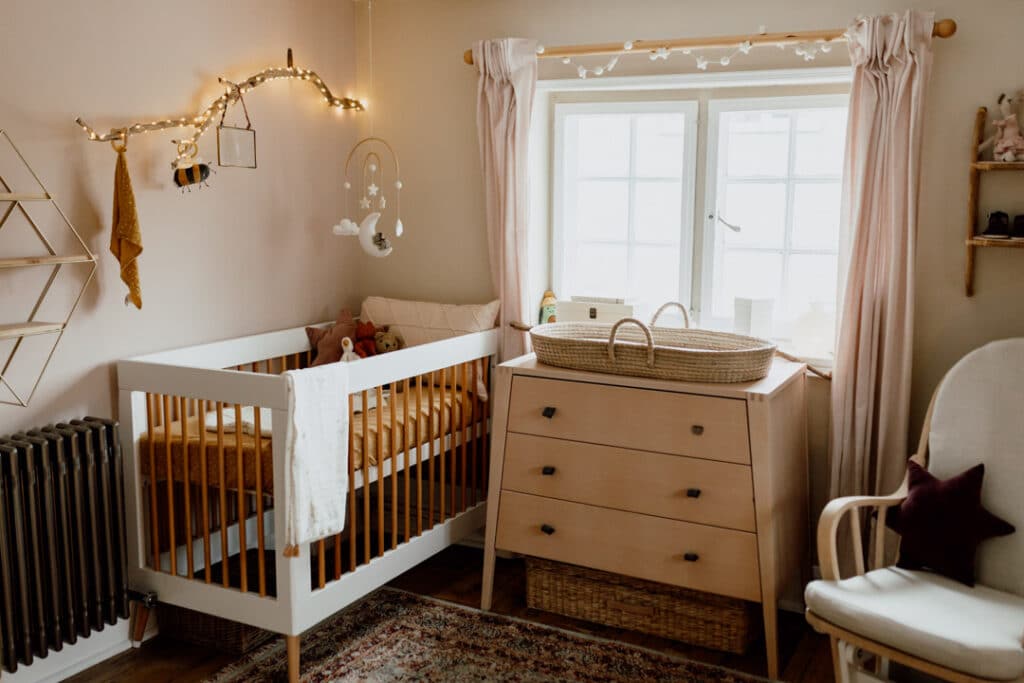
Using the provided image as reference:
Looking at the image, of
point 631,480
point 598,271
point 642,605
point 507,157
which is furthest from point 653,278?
point 642,605

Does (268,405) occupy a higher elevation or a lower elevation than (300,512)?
higher

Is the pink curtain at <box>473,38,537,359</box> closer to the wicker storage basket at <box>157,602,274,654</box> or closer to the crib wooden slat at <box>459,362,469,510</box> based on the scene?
the crib wooden slat at <box>459,362,469,510</box>

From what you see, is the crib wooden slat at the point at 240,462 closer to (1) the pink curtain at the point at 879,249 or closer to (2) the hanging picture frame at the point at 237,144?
(2) the hanging picture frame at the point at 237,144

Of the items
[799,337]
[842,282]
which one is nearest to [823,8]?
[842,282]

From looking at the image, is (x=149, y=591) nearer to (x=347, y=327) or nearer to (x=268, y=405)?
(x=268, y=405)

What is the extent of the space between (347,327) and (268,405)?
1.01m

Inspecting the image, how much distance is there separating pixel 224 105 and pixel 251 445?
1158 mm

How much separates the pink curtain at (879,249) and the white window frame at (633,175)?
626mm

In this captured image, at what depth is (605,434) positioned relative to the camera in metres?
2.84

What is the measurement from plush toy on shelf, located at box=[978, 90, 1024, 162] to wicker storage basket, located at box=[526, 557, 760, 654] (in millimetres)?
1485

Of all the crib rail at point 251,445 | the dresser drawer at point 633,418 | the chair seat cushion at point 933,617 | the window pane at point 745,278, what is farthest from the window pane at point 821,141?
the chair seat cushion at point 933,617

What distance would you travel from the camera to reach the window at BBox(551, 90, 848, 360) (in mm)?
3135

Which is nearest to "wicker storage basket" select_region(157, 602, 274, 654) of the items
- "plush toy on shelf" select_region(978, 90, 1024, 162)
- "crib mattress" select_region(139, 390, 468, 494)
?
"crib mattress" select_region(139, 390, 468, 494)

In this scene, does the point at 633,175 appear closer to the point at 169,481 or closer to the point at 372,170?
the point at 372,170
